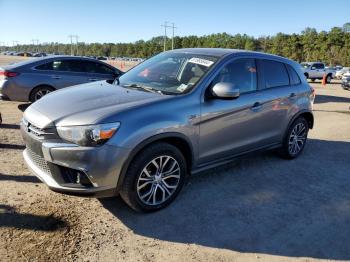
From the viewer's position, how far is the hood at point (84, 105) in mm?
3850

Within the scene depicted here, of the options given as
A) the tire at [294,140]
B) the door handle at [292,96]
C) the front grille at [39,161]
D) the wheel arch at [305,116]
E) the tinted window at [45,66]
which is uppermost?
the tinted window at [45,66]

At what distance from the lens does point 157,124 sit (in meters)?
4.07

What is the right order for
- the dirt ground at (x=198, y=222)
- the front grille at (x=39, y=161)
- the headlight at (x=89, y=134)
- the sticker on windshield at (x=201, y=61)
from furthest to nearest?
the sticker on windshield at (x=201, y=61)
the front grille at (x=39, y=161)
the headlight at (x=89, y=134)
the dirt ground at (x=198, y=222)

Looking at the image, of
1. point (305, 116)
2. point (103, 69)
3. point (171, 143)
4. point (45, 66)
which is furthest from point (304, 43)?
point (171, 143)

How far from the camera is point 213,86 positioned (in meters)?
4.73

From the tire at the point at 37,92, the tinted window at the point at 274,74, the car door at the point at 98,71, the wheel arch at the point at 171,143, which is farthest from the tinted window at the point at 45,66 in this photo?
the wheel arch at the point at 171,143

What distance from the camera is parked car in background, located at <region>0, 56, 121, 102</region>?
9953 mm

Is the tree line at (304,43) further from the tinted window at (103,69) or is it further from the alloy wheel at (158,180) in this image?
the alloy wheel at (158,180)

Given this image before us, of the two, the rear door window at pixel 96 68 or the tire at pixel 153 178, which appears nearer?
the tire at pixel 153 178

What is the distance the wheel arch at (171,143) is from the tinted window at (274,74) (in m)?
1.84

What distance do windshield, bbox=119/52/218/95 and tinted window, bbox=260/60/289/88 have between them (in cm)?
108

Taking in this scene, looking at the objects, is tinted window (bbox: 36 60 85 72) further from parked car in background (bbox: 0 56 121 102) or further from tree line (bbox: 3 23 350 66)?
tree line (bbox: 3 23 350 66)

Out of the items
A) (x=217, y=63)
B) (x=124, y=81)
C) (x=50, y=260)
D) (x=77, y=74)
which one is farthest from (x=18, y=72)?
(x=50, y=260)

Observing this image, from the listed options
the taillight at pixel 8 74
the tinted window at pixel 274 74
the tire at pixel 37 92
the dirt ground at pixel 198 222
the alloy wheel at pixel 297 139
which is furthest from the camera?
the tire at pixel 37 92
